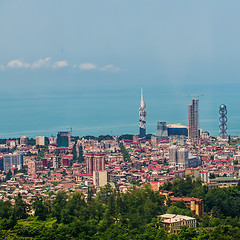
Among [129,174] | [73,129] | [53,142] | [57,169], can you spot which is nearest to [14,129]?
[73,129]

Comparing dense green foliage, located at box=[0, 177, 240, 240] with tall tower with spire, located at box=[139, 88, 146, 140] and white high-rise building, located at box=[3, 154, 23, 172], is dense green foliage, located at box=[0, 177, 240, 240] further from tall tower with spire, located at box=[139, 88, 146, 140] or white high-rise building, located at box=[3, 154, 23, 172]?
tall tower with spire, located at box=[139, 88, 146, 140]

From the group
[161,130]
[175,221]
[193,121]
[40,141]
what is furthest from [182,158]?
[175,221]

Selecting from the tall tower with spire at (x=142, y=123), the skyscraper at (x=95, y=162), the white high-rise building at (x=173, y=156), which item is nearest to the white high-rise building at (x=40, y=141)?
the tall tower with spire at (x=142, y=123)

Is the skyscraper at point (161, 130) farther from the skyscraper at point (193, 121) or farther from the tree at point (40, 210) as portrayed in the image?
the tree at point (40, 210)

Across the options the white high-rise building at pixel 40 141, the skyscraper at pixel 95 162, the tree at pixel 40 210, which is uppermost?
the white high-rise building at pixel 40 141

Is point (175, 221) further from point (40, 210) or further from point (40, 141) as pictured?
point (40, 141)

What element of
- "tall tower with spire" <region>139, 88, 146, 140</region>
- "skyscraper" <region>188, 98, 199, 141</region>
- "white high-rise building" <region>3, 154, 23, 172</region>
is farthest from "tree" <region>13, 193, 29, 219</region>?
"tall tower with spire" <region>139, 88, 146, 140</region>

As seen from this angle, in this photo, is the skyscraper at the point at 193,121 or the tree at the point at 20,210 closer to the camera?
the tree at the point at 20,210
